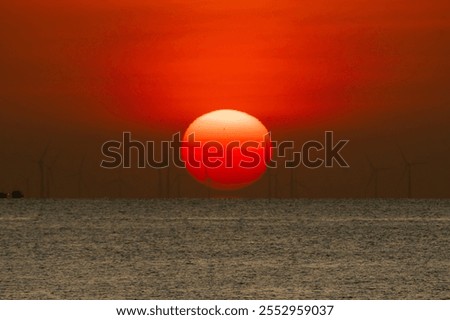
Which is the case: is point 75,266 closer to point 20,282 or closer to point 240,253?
point 20,282

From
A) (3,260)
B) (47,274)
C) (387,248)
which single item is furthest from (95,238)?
(47,274)

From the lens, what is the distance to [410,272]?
31984 mm

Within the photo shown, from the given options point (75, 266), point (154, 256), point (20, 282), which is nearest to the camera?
point (20, 282)

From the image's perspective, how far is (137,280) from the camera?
28.9 meters
